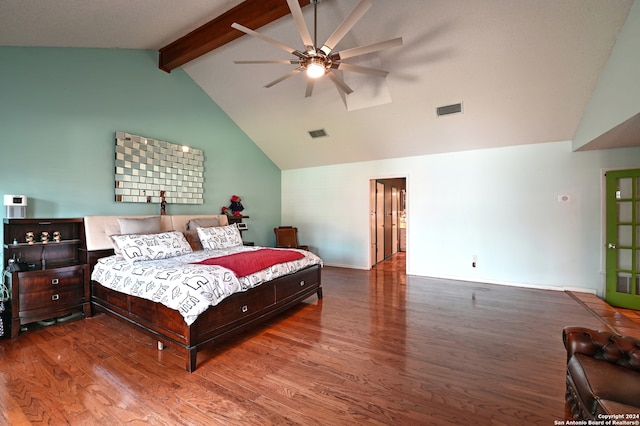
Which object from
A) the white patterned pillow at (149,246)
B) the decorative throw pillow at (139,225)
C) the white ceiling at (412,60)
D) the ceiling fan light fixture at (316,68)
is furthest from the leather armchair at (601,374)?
the decorative throw pillow at (139,225)

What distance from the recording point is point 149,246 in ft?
10.1

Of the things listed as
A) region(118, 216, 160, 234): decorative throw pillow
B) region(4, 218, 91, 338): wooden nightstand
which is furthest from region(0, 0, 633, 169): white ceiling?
region(118, 216, 160, 234): decorative throw pillow

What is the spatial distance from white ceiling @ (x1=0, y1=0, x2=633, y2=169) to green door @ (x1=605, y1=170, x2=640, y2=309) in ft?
3.19

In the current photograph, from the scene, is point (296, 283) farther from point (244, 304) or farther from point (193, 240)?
point (193, 240)

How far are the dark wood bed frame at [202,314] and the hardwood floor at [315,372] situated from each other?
18 centimetres

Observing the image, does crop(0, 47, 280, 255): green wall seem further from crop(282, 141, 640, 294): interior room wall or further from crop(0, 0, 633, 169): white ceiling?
crop(282, 141, 640, 294): interior room wall

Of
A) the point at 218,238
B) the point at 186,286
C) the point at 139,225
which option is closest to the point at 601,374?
the point at 186,286

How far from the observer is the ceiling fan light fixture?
2537mm

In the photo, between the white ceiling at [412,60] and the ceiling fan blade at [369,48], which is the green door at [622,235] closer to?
the white ceiling at [412,60]

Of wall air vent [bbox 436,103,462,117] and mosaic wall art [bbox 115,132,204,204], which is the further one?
wall air vent [bbox 436,103,462,117]

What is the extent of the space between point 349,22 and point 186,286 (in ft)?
8.23

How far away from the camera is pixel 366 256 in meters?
5.84

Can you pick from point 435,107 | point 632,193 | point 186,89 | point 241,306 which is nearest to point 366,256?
point 435,107

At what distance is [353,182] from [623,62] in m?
4.09
